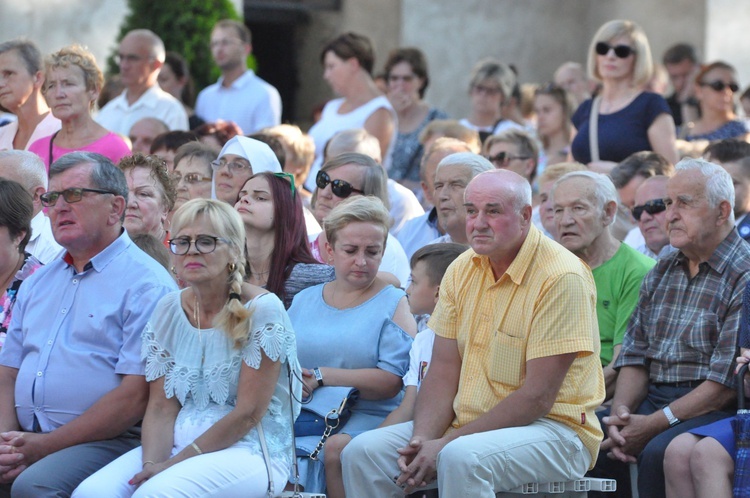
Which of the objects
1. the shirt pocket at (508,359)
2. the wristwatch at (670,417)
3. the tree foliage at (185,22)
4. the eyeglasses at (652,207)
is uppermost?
the tree foliage at (185,22)

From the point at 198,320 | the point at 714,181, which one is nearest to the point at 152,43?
the point at 198,320

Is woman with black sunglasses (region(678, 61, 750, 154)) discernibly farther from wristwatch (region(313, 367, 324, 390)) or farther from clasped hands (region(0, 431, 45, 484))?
clasped hands (region(0, 431, 45, 484))

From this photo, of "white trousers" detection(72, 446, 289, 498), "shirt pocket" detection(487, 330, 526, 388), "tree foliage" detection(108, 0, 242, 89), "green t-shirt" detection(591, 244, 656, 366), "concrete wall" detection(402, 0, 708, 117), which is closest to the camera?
"white trousers" detection(72, 446, 289, 498)

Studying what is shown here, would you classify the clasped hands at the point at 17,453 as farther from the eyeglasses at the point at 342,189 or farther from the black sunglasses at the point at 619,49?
the black sunglasses at the point at 619,49

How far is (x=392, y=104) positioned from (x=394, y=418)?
482 centimetres

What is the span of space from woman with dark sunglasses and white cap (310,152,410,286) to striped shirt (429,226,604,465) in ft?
4.40

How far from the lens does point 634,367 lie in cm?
526

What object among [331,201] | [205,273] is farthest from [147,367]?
[331,201]

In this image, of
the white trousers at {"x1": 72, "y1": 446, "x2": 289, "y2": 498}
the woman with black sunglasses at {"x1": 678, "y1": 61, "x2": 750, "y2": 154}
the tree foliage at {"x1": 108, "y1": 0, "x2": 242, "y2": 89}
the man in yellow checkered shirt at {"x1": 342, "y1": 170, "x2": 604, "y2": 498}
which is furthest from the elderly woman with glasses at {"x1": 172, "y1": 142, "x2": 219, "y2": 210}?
the tree foliage at {"x1": 108, "y1": 0, "x2": 242, "y2": 89}

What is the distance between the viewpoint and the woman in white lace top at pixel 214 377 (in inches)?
177

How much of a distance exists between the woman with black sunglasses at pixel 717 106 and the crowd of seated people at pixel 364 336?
100 inches

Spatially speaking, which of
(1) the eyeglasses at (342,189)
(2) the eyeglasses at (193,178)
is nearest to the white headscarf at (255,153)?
(2) the eyeglasses at (193,178)

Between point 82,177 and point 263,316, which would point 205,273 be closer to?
point 263,316

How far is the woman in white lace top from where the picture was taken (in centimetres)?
449
